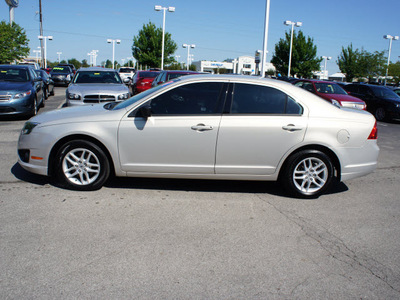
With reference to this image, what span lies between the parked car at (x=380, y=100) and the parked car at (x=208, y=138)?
12.7m

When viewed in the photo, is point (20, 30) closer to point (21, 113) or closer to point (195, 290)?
point (21, 113)

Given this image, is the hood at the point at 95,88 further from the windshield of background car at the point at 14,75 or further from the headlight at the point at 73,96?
the windshield of background car at the point at 14,75

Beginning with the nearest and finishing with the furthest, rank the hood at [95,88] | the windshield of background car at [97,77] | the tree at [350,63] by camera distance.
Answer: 1. the hood at [95,88]
2. the windshield of background car at [97,77]
3. the tree at [350,63]

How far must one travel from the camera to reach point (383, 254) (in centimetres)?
383

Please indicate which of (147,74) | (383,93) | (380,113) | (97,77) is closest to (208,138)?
(97,77)

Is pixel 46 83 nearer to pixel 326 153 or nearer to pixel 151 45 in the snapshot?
pixel 326 153

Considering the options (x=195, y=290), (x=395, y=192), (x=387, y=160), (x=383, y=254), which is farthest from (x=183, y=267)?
(x=387, y=160)

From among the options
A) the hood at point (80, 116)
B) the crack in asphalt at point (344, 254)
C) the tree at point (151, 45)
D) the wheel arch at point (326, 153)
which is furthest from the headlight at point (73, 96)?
the tree at point (151, 45)

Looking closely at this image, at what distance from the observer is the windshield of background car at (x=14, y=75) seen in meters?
12.1

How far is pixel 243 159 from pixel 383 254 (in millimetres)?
2065

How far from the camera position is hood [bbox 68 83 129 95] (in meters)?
10.4

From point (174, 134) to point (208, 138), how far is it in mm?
453

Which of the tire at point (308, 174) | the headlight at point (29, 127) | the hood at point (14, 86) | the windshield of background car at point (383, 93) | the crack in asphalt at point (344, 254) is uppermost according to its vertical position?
the windshield of background car at point (383, 93)

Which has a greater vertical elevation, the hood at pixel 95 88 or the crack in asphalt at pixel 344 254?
the hood at pixel 95 88
